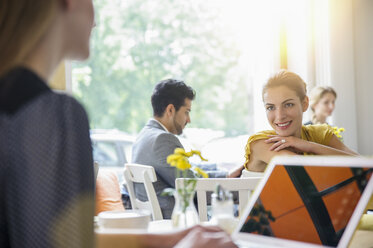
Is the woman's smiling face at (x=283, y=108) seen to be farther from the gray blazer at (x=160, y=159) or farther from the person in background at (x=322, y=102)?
the person in background at (x=322, y=102)

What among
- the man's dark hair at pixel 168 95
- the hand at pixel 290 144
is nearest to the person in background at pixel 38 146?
the hand at pixel 290 144

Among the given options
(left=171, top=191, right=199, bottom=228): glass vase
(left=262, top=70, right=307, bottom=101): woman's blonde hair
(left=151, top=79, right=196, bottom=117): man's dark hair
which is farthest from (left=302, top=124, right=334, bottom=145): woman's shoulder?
(left=171, top=191, right=199, bottom=228): glass vase

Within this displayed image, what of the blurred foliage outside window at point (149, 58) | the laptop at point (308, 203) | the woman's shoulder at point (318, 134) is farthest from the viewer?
the blurred foliage outside window at point (149, 58)

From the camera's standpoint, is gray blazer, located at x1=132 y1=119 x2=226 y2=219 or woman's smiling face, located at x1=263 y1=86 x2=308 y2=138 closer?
woman's smiling face, located at x1=263 y1=86 x2=308 y2=138

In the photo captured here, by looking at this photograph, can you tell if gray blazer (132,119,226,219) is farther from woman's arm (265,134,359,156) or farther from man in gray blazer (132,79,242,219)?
woman's arm (265,134,359,156)

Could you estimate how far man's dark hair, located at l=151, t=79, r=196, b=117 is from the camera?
3.21m

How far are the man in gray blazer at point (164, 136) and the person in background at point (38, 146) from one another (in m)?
1.95

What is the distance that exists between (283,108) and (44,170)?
1583 mm

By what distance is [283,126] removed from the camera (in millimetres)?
2150

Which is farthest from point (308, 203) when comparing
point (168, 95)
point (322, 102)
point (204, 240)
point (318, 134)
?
point (322, 102)

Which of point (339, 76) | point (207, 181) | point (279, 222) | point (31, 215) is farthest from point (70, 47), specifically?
point (339, 76)

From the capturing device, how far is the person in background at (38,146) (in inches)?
27.0

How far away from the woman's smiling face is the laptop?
3.32ft

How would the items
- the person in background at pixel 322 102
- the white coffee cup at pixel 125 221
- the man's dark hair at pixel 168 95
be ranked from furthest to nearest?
the person in background at pixel 322 102, the man's dark hair at pixel 168 95, the white coffee cup at pixel 125 221
